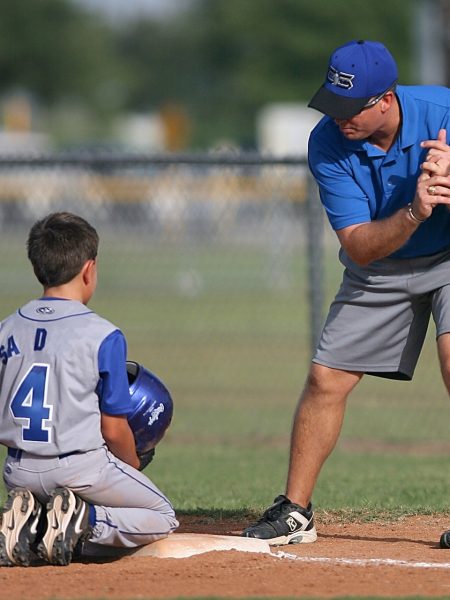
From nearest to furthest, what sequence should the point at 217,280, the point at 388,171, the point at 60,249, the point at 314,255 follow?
1. the point at 60,249
2. the point at 388,171
3. the point at 314,255
4. the point at 217,280

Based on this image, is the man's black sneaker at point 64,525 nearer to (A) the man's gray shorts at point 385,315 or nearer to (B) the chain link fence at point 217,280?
(A) the man's gray shorts at point 385,315

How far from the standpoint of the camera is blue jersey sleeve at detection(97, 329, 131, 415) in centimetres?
547

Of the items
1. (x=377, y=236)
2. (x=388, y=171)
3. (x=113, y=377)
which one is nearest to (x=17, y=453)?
(x=113, y=377)

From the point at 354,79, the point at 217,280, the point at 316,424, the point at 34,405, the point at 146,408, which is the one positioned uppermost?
the point at 354,79

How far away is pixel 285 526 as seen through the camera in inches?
243

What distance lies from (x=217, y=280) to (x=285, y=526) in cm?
1580

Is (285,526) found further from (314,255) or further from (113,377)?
(314,255)

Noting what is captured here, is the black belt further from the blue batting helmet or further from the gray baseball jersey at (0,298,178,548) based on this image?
the blue batting helmet

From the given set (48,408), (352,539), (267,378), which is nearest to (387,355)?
(352,539)

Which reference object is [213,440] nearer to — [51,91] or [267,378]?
[267,378]

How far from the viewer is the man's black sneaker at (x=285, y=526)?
616 cm

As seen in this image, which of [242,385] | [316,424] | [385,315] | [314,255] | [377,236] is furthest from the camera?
[242,385]

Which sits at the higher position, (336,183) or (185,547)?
(336,183)

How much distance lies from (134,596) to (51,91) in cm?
6850
